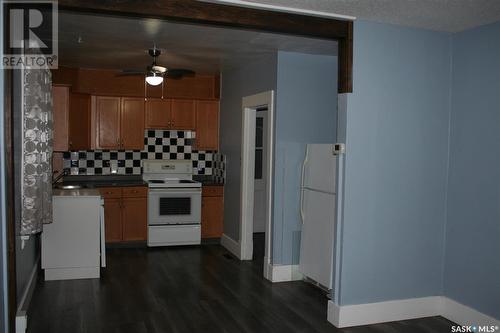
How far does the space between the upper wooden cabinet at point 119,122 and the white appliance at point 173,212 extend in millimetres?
695

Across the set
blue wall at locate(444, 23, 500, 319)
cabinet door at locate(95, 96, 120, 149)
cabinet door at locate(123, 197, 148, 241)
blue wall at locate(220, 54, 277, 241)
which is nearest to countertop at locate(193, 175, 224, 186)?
blue wall at locate(220, 54, 277, 241)

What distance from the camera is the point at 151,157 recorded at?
24.1 ft

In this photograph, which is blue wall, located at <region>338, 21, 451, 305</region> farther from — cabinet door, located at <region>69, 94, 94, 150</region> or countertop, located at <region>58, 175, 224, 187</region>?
cabinet door, located at <region>69, 94, 94, 150</region>

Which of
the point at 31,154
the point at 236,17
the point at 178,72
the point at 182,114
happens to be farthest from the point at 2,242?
the point at 182,114

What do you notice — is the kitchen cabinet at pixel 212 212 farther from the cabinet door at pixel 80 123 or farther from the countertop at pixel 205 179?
the cabinet door at pixel 80 123

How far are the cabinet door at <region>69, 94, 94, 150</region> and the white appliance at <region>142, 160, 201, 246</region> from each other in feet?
3.47

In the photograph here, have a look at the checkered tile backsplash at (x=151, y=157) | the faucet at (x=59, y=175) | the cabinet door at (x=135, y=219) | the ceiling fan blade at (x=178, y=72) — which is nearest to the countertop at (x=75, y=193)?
the faucet at (x=59, y=175)

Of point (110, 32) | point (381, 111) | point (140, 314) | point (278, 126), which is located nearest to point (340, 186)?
point (381, 111)

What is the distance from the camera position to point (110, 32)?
4410 mm

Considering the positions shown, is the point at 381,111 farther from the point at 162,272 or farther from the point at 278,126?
the point at 162,272

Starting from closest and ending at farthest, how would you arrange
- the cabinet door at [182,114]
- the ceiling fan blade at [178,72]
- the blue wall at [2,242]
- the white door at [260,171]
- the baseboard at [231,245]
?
the blue wall at [2,242], the ceiling fan blade at [178,72], the baseboard at [231,245], the cabinet door at [182,114], the white door at [260,171]

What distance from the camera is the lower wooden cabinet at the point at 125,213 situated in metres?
6.54

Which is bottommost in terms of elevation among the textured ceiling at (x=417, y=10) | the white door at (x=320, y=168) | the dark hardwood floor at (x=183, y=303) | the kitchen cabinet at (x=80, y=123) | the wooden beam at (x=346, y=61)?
the dark hardwood floor at (x=183, y=303)

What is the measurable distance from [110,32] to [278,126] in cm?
198
